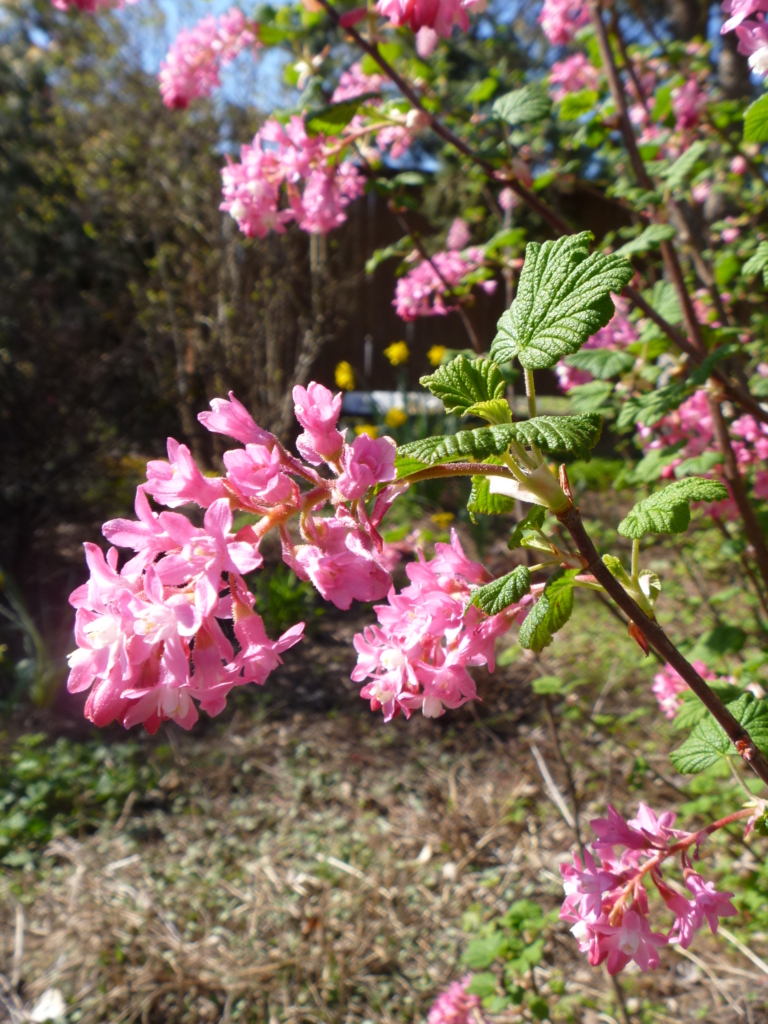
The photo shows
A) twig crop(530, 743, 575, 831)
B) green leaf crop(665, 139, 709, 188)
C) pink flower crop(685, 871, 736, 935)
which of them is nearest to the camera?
pink flower crop(685, 871, 736, 935)

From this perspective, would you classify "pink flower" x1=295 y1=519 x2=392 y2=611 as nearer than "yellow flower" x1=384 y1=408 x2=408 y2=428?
Yes

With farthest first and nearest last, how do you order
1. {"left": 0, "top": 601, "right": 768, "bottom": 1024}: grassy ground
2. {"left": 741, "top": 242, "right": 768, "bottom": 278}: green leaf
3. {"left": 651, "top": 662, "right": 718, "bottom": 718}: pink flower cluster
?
{"left": 0, "top": 601, "right": 768, "bottom": 1024}: grassy ground
{"left": 651, "top": 662, "right": 718, "bottom": 718}: pink flower cluster
{"left": 741, "top": 242, "right": 768, "bottom": 278}: green leaf

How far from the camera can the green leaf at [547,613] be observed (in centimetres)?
78

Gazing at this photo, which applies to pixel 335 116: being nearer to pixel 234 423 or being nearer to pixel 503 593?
pixel 234 423

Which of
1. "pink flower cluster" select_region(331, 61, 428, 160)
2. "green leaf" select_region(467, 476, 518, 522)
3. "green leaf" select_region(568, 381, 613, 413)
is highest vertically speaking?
"pink flower cluster" select_region(331, 61, 428, 160)

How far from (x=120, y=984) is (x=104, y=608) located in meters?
2.00

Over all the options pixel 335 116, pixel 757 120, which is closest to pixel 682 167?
pixel 757 120

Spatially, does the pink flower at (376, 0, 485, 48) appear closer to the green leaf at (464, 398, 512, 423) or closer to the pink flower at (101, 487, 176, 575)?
the green leaf at (464, 398, 512, 423)

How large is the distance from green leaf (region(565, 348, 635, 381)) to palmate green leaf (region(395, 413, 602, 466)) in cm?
102

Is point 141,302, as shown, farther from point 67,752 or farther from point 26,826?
point 26,826

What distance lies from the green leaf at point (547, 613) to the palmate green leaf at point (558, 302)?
243 mm

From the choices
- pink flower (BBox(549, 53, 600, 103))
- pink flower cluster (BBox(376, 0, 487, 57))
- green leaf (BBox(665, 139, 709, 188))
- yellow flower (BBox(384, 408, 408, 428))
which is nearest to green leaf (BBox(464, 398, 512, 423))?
pink flower cluster (BBox(376, 0, 487, 57))

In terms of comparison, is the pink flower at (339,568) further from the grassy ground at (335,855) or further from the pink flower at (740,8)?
the grassy ground at (335,855)

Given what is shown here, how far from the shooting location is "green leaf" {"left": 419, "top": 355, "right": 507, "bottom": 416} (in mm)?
759
